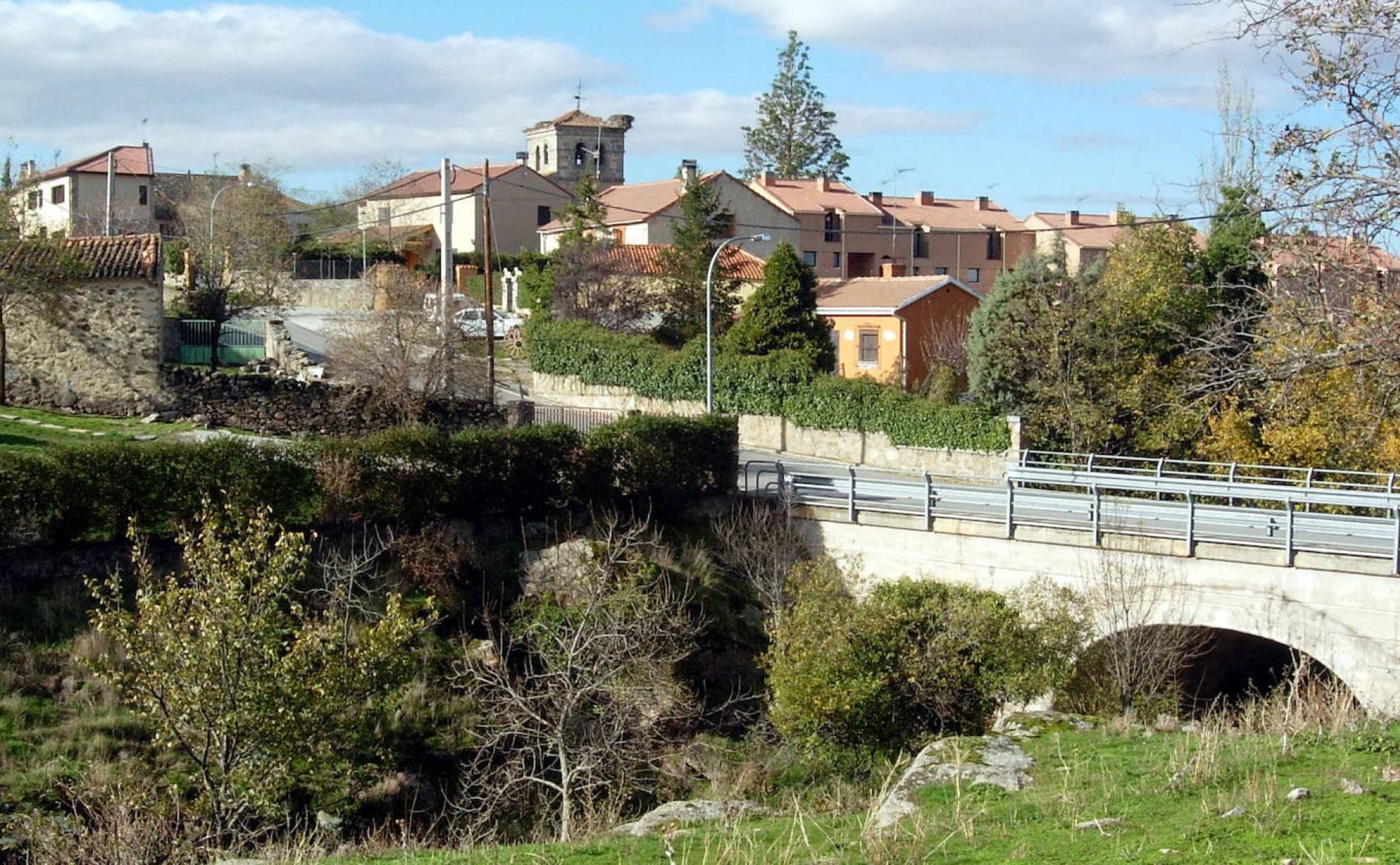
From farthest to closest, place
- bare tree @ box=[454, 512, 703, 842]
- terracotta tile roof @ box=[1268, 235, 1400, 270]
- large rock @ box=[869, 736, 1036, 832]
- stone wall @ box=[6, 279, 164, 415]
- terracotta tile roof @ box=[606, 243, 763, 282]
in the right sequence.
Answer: terracotta tile roof @ box=[606, 243, 763, 282], stone wall @ box=[6, 279, 164, 415], bare tree @ box=[454, 512, 703, 842], large rock @ box=[869, 736, 1036, 832], terracotta tile roof @ box=[1268, 235, 1400, 270]

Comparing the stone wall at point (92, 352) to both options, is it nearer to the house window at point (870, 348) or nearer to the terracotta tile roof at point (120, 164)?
the house window at point (870, 348)

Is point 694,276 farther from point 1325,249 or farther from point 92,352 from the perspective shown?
point 1325,249

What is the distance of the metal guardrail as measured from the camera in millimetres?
20531

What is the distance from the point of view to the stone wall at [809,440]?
3334 centimetres

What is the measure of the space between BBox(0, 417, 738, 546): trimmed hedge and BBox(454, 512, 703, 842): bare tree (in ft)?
10.5

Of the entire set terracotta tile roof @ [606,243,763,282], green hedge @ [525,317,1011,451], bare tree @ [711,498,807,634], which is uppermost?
terracotta tile roof @ [606,243,763,282]

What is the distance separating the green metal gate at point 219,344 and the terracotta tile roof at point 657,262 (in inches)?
495

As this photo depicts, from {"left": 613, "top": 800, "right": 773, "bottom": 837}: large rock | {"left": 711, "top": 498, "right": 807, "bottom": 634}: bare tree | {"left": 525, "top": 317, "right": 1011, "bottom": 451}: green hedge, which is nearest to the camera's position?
{"left": 613, "top": 800, "right": 773, "bottom": 837}: large rock

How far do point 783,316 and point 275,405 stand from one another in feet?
50.5

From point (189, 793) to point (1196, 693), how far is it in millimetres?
15647

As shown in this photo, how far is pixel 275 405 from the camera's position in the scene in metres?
32.2

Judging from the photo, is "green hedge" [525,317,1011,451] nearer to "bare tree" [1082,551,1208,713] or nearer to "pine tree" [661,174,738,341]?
"pine tree" [661,174,738,341]

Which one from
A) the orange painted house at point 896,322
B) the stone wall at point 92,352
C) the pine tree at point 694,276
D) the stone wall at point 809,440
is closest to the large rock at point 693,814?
the stone wall at point 809,440

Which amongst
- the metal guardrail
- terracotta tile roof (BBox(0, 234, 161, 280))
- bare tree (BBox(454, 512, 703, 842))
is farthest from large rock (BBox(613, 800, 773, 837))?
terracotta tile roof (BBox(0, 234, 161, 280))
